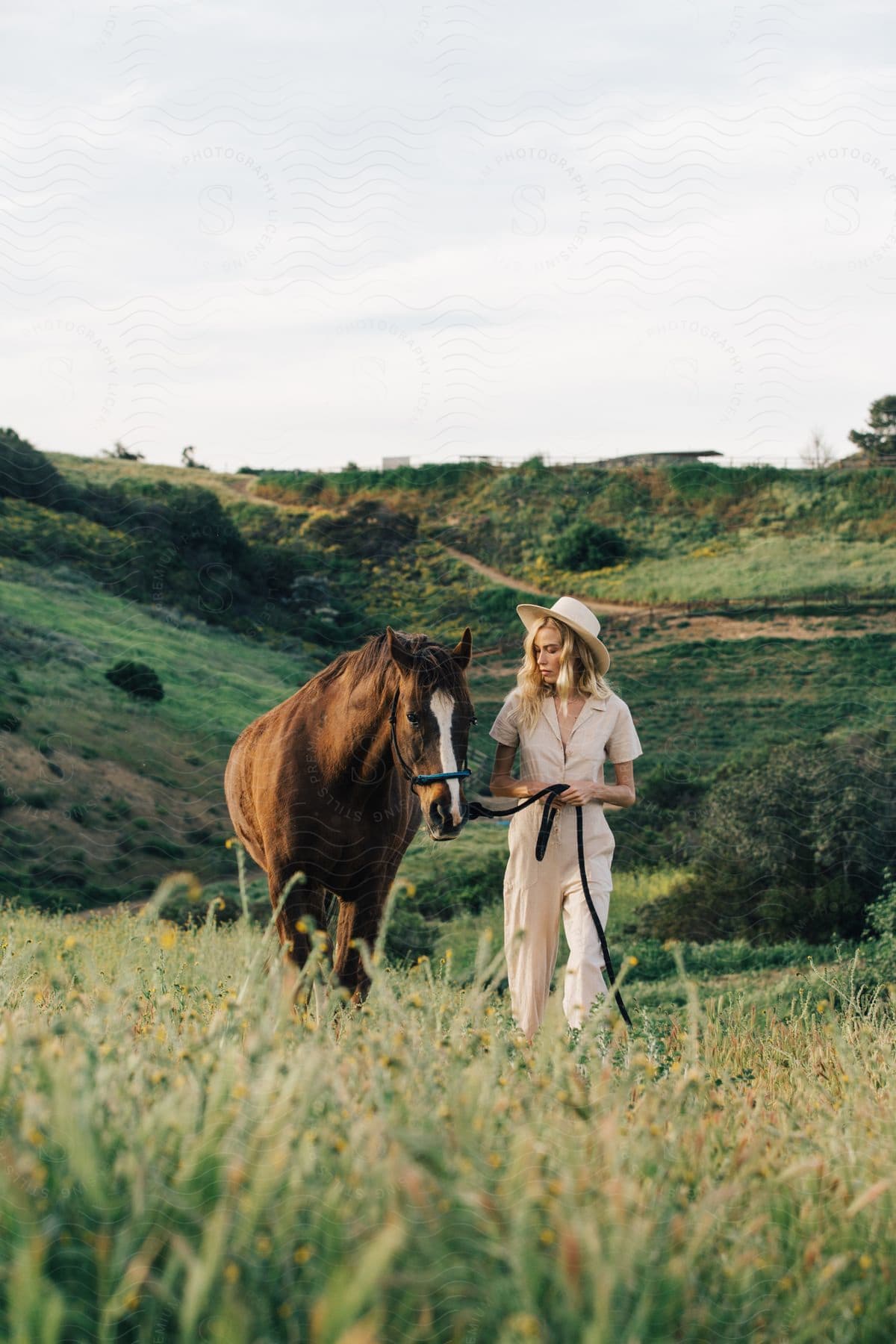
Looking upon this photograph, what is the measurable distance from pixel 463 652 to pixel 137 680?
20.1 metres

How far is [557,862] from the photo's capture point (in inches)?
215

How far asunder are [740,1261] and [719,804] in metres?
17.2

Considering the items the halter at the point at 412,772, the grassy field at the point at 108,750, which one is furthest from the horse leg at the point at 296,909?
the grassy field at the point at 108,750

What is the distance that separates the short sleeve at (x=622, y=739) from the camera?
18.5 ft

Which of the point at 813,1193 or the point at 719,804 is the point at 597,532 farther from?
the point at 813,1193

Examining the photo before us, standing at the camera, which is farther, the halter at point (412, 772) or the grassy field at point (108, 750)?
the grassy field at point (108, 750)

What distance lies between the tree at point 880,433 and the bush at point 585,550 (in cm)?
1032

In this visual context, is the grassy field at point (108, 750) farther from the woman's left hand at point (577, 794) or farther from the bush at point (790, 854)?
the woman's left hand at point (577, 794)

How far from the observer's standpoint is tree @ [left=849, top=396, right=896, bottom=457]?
147ft

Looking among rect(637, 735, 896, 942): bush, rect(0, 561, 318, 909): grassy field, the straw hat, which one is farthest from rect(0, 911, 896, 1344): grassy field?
rect(0, 561, 318, 909): grassy field

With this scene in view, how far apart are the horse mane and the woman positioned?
512 mm

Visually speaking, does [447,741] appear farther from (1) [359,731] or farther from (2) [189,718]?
(2) [189,718]

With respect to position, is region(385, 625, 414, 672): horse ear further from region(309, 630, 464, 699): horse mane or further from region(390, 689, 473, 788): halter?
region(390, 689, 473, 788): halter

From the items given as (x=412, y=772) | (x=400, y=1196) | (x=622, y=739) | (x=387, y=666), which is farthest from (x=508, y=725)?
(x=400, y=1196)
